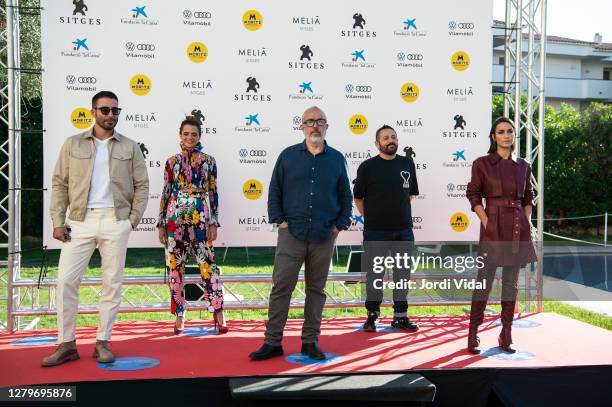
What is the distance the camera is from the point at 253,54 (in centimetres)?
493

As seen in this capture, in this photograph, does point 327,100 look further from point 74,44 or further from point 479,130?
point 74,44

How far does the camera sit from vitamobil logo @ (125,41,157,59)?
4754 mm

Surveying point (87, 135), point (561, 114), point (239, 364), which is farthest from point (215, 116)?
point (561, 114)

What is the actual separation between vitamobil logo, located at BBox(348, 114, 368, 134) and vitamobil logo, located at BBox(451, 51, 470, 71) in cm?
96

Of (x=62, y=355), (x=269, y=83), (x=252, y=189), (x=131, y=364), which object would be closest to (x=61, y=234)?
(x=62, y=355)

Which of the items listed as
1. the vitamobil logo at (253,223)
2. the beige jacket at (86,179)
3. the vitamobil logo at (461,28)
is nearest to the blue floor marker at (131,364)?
the beige jacket at (86,179)

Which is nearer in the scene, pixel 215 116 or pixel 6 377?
pixel 6 377

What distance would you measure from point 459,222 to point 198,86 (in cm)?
257

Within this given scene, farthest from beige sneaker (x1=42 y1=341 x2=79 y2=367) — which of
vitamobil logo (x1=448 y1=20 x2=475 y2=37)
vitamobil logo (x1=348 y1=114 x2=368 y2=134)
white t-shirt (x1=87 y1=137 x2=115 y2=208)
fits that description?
vitamobil logo (x1=448 y1=20 x2=475 y2=37)

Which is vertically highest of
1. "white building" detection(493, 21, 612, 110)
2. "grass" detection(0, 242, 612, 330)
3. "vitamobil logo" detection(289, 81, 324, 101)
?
"white building" detection(493, 21, 612, 110)

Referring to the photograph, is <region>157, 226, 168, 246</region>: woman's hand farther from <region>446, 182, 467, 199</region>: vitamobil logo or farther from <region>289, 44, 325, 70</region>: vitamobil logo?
<region>446, 182, 467, 199</region>: vitamobil logo

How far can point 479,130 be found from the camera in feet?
17.3

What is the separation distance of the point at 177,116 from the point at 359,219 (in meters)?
1.77

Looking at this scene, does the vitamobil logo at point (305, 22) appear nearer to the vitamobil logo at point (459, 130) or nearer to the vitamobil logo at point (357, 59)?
the vitamobil logo at point (357, 59)
